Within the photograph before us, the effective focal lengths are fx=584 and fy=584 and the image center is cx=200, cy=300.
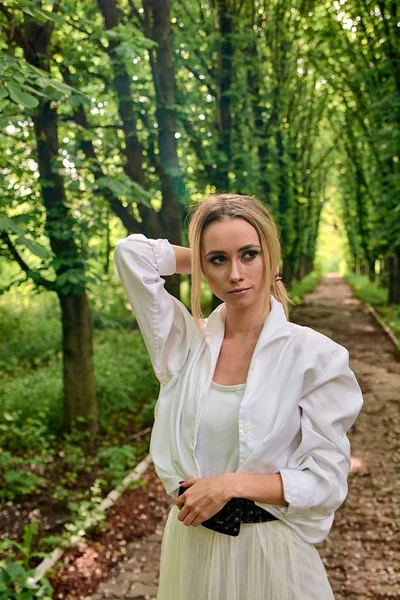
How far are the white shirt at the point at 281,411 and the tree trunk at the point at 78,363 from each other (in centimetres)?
479

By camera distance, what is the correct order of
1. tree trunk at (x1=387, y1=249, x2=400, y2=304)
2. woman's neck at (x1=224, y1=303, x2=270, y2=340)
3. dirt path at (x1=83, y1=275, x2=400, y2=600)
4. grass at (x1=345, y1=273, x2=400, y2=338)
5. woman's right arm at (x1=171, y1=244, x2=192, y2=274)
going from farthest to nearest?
tree trunk at (x1=387, y1=249, x2=400, y2=304) → grass at (x1=345, y1=273, x2=400, y2=338) → dirt path at (x1=83, y1=275, x2=400, y2=600) → woman's right arm at (x1=171, y1=244, x2=192, y2=274) → woman's neck at (x1=224, y1=303, x2=270, y2=340)

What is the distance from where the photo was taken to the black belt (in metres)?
1.74

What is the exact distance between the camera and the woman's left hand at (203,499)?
1671 millimetres

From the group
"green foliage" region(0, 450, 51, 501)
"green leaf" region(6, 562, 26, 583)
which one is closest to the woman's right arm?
"green leaf" region(6, 562, 26, 583)

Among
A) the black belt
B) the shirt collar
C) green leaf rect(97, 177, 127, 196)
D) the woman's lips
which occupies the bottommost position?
the black belt

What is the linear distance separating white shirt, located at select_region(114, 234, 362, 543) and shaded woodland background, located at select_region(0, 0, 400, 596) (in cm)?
77

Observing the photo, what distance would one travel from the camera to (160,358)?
2029mm

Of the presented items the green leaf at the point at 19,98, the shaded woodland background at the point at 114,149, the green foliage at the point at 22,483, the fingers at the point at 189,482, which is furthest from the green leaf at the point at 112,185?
the fingers at the point at 189,482

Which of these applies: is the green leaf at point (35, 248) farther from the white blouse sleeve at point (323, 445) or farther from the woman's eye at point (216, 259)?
the white blouse sleeve at point (323, 445)

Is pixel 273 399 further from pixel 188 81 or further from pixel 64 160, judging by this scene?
pixel 188 81

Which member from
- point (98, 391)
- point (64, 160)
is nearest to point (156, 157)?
point (64, 160)

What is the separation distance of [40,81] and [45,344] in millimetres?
9675

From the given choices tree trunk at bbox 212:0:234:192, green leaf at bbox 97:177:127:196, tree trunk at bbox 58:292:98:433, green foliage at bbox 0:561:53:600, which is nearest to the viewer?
green foliage at bbox 0:561:53:600

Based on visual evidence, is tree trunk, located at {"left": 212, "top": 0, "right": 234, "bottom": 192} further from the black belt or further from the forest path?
the black belt
